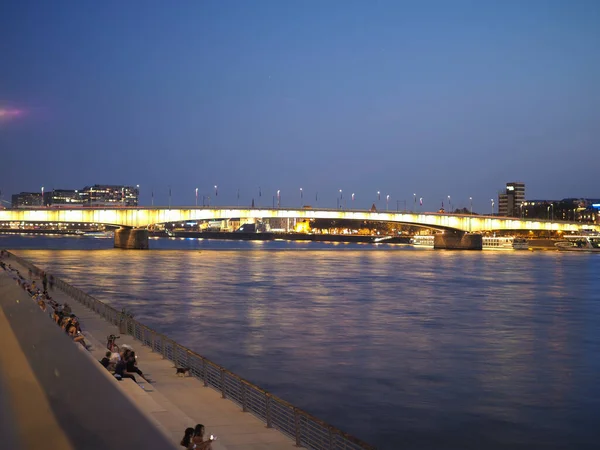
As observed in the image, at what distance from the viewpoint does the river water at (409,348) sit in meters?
18.2

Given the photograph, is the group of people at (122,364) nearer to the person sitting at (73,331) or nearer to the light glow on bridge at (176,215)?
the person sitting at (73,331)

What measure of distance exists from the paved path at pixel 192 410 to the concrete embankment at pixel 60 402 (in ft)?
2.88

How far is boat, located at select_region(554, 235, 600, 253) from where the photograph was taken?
15686 cm

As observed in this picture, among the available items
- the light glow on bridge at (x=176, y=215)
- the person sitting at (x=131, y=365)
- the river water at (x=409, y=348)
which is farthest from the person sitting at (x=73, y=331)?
the light glow on bridge at (x=176, y=215)

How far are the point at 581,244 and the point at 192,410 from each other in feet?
550

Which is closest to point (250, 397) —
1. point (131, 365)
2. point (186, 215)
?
point (131, 365)

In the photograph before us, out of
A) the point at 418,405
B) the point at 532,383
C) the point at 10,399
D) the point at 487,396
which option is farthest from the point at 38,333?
the point at 532,383

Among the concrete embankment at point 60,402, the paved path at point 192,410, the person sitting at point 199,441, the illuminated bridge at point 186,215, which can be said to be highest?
the illuminated bridge at point 186,215

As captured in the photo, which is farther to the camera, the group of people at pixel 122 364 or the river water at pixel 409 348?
the river water at pixel 409 348

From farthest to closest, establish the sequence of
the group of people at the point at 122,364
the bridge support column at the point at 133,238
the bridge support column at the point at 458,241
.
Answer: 1. the bridge support column at the point at 458,241
2. the bridge support column at the point at 133,238
3. the group of people at the point at 122,364

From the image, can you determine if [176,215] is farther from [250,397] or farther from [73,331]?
[250,397]

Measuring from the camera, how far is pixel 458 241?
154 m

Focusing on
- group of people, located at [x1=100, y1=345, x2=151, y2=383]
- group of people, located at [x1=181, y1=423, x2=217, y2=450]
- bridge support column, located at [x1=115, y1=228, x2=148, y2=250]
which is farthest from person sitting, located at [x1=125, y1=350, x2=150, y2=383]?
bridge support column, located at [x1=115, y1=228, x2=148, y2=250]

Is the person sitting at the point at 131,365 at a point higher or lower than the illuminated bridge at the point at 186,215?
lower
